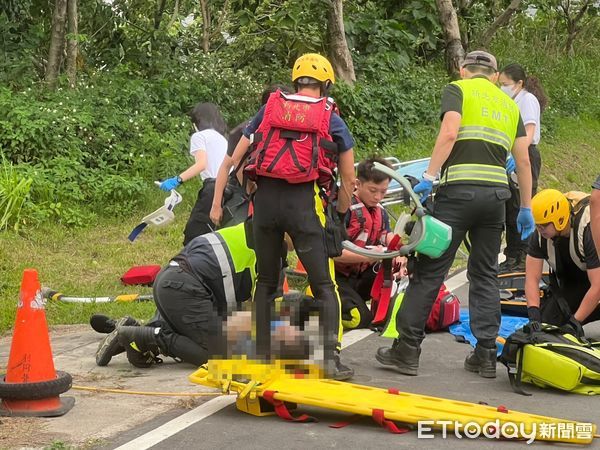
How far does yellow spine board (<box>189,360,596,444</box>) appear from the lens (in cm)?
559

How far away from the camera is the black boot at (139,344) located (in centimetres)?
694

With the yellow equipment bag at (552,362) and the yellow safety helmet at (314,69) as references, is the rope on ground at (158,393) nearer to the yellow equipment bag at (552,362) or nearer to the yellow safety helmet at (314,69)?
the yellow equipment bag at (552,362)

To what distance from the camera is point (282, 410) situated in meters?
5.86

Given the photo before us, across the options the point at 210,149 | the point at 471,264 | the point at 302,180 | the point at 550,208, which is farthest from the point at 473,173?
the point at 210,149

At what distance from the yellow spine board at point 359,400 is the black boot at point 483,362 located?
100 centimetres

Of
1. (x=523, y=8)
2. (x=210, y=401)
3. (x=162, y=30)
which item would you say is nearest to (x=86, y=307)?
(x=210, y=401)

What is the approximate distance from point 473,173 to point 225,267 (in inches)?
62.7

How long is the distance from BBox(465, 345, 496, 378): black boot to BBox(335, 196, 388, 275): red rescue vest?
59.8 inches

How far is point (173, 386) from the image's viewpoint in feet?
21.7

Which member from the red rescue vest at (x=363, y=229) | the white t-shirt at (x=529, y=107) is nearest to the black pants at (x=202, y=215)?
the red rescue vest at (x=363, y=229)

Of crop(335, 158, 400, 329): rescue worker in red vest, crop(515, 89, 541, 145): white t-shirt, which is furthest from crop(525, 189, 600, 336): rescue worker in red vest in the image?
crop(515, 89, 541, 145): white t-shirt

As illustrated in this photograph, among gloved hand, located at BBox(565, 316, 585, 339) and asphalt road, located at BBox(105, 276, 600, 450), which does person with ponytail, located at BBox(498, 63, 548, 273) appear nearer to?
gloved hand, located at BBox(565, 316, 585, 339)

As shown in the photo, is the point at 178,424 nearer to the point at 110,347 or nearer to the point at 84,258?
the point at 110,347

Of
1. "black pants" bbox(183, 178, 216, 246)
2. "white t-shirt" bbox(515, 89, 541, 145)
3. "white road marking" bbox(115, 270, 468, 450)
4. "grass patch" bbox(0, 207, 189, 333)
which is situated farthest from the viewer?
"white t-shirt" bbox(515, 89, 541, 145)
